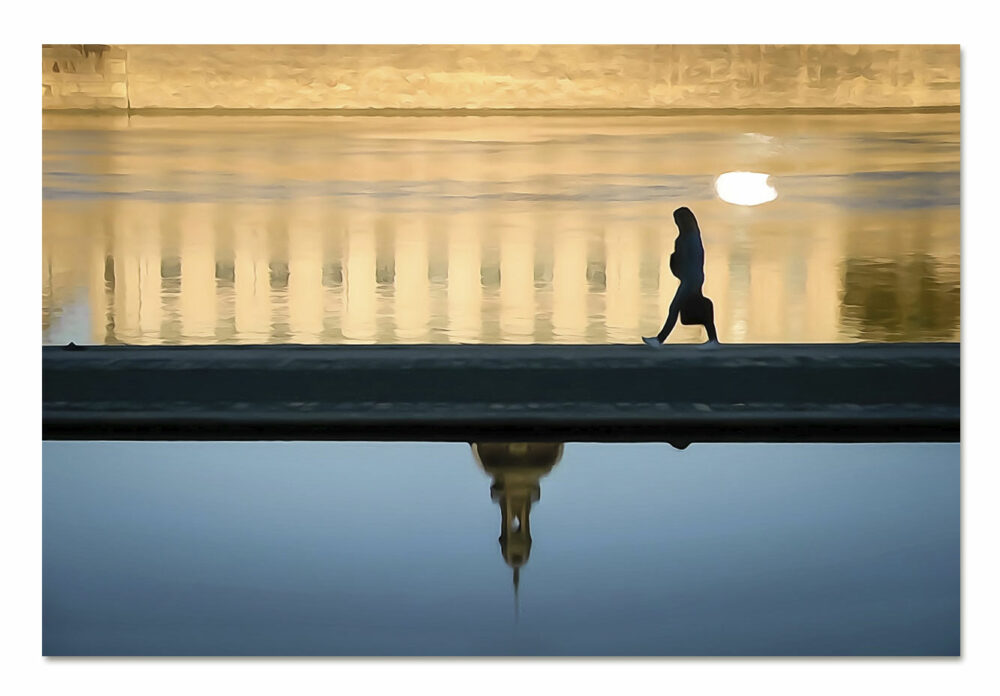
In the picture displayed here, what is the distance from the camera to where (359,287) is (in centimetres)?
252

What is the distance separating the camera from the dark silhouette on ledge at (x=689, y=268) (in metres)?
2.48

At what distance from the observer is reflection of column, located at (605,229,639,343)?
248cm

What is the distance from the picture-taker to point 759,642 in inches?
96.0

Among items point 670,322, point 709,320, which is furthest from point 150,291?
point 709,320

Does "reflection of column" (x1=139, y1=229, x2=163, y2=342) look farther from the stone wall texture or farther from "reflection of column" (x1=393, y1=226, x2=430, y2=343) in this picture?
"reflection of column" (x1=393, y1=226, x2=430, y2=343)

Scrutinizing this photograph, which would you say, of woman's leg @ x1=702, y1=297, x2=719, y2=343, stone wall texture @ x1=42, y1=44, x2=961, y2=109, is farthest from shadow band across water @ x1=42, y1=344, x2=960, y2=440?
stone wall texture @ x1=42, y1=44, x2=961, y2=109

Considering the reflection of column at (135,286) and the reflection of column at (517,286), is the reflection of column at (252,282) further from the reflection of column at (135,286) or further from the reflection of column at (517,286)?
the reflection of column at (517,286)

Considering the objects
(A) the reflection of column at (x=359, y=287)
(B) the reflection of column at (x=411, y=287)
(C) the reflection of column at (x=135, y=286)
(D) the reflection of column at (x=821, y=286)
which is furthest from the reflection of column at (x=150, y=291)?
(D) the reflection of column at (x=821, y=286)

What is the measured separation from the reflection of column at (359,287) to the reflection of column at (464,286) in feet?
0.70

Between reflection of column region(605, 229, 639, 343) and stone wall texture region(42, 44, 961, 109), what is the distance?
0.37 metres
